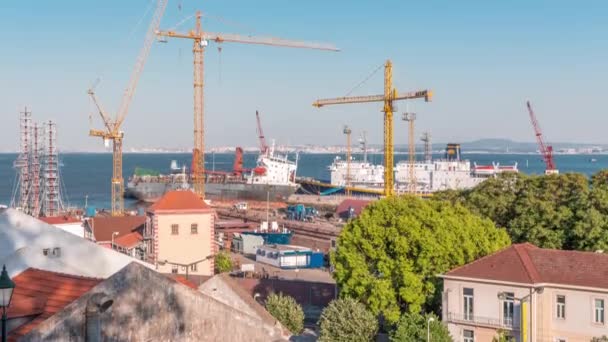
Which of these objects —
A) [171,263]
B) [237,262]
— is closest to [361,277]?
[171,263]

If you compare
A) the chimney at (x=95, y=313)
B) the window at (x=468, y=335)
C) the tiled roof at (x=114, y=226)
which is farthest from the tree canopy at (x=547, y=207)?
the chimney at (x=95, y=313)

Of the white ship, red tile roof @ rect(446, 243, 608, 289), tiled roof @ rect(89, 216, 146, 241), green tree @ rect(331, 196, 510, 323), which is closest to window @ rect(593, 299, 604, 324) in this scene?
red tile roof @ rect(446, 243, 608, 289)

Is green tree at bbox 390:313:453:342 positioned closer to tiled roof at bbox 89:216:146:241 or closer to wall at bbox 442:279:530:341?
wall at bbox 442:279:530:341

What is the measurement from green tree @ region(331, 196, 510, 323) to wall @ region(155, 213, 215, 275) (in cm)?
848

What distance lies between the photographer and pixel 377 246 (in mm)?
27688

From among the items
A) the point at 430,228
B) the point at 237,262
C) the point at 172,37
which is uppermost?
the point at 172,37

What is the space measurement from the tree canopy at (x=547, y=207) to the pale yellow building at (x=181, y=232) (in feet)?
39.8

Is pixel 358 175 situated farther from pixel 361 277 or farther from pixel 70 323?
pixel 70 323

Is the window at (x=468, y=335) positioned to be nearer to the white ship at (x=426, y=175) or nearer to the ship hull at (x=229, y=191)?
the ship hull at (x=229, y=191)

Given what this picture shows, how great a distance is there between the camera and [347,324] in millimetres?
24734

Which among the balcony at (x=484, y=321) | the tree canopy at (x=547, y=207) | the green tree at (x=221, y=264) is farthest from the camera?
the green tree at (x=221, y=264)

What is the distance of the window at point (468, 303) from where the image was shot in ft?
79.5

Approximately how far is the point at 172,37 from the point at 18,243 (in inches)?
2826

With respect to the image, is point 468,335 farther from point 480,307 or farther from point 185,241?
point 185,241
